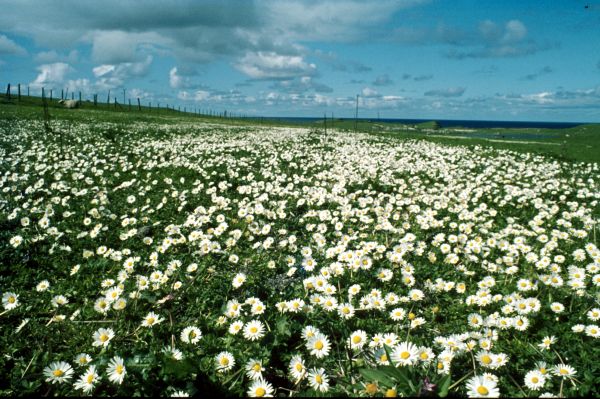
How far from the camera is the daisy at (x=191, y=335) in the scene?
275 cm

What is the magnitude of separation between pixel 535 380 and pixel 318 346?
4.67ft

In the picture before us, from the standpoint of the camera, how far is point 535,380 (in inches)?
88.6

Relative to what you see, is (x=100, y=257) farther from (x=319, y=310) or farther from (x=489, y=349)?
(x=489, y=349)

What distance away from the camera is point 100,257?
4.50 m

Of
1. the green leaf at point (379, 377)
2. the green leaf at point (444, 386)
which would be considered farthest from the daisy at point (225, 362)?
the green leaf at point (444, 386)

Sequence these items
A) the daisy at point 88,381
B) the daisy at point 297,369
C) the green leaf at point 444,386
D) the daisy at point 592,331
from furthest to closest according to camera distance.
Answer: the daisy at point 592,331, the daisy at point 297,369, the daisy at point 88,381, the green leaf at point 444,386

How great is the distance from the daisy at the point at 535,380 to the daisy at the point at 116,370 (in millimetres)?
2569

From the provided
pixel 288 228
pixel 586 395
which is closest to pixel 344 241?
pixel 288 228

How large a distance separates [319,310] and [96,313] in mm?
2128

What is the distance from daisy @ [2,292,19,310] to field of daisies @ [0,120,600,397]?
0.01 m

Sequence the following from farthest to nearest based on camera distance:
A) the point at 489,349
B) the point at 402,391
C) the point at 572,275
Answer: the point at 572,275 < the point at 489,349 < the point at 402,391

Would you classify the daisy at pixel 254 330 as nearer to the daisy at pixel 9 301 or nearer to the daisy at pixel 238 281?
the daisy at pixel 238 281

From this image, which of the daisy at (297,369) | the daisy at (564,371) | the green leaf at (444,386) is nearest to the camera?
the green leaf at (444,386)

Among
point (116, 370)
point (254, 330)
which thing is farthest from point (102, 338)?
point (254, 330)
